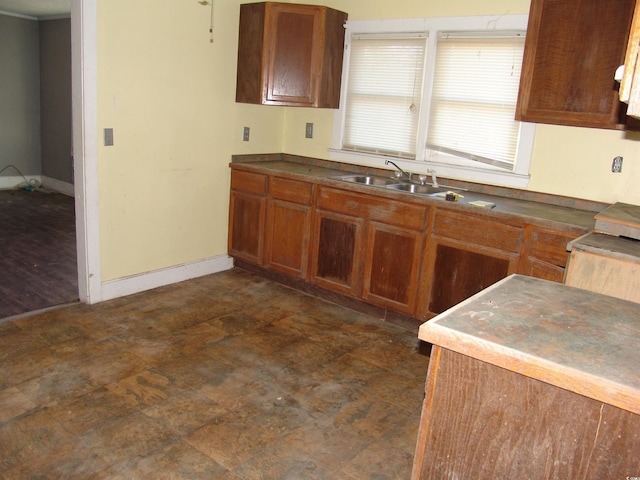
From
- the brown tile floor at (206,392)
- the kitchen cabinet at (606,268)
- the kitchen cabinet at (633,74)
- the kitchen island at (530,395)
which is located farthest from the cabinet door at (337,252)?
the kitchen cabinet at (633,74)

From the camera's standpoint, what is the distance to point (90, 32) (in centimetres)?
317

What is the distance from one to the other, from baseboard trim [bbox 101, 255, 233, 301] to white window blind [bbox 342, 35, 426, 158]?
141cm

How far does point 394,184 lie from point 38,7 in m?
4.97

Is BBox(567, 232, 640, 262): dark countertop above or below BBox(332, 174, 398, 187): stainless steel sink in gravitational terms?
below

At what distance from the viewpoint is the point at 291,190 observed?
3922 millimetres

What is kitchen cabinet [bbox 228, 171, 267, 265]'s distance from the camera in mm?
4121

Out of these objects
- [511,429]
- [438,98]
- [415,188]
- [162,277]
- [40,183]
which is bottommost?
[162,277]

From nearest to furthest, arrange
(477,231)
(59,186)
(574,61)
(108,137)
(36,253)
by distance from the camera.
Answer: (574,61), (477,231), (108,137), (36,253), (59,186)

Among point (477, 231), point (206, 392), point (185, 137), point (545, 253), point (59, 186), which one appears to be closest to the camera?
point (206, 392)

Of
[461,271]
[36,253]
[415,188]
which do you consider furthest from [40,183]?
[461,271]

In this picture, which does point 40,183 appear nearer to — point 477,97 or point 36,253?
point 36,253

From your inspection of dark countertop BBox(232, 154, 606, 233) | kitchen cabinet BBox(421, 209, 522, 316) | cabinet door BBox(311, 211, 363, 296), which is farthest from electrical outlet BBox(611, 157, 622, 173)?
cabinet door BBox(311, 211, 363, 296)

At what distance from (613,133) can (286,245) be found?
7.41ft

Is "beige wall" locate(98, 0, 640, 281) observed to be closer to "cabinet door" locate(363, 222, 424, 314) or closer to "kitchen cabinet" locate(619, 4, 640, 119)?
"cabinet door" locate(363, 222, 424, 314)
